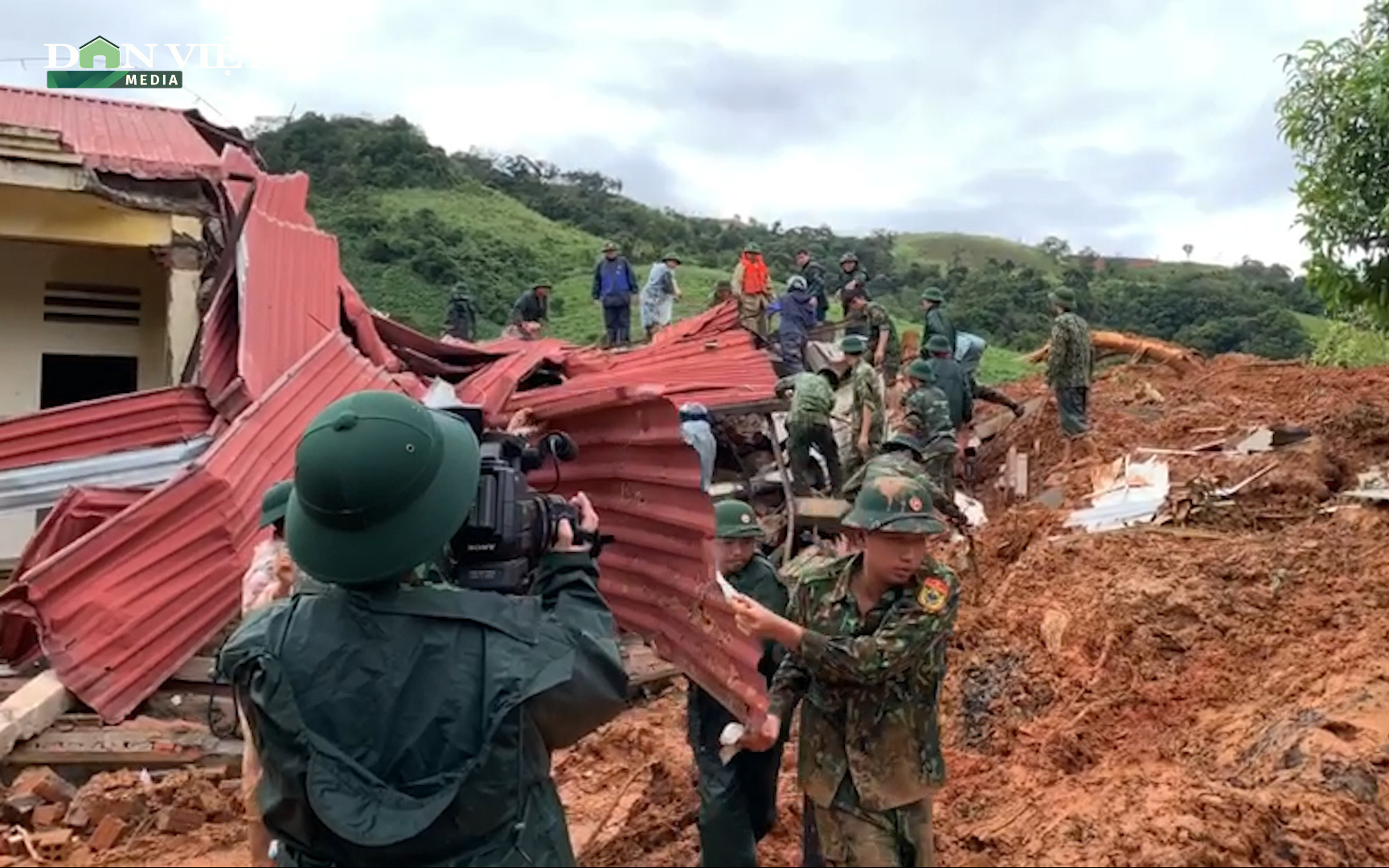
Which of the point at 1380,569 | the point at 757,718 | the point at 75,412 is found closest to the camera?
the point at 757,718

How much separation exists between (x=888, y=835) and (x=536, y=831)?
1.42 meters

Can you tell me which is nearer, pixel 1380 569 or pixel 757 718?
pixel 757 718

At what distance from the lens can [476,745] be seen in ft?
7.04

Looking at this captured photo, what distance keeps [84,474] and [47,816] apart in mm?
2113

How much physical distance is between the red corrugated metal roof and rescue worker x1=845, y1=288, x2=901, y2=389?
6614 mm

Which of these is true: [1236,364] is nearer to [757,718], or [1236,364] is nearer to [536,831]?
[757,718]

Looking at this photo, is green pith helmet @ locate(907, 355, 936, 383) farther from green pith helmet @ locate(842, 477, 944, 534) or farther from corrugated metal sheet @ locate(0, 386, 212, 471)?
green pith helmet @ locate(842, 477, 944, 534)

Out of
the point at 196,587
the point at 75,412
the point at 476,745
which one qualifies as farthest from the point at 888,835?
the point at 75,412

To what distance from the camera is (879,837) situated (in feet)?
11.0

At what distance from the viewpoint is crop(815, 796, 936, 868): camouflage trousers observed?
10.9ft

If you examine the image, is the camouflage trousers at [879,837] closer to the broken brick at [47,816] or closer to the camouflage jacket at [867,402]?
the broken brick at [47,816]

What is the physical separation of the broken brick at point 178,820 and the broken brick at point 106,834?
0.15 meters

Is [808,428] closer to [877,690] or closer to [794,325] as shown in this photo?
[794,325]

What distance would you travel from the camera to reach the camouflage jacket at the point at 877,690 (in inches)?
127
